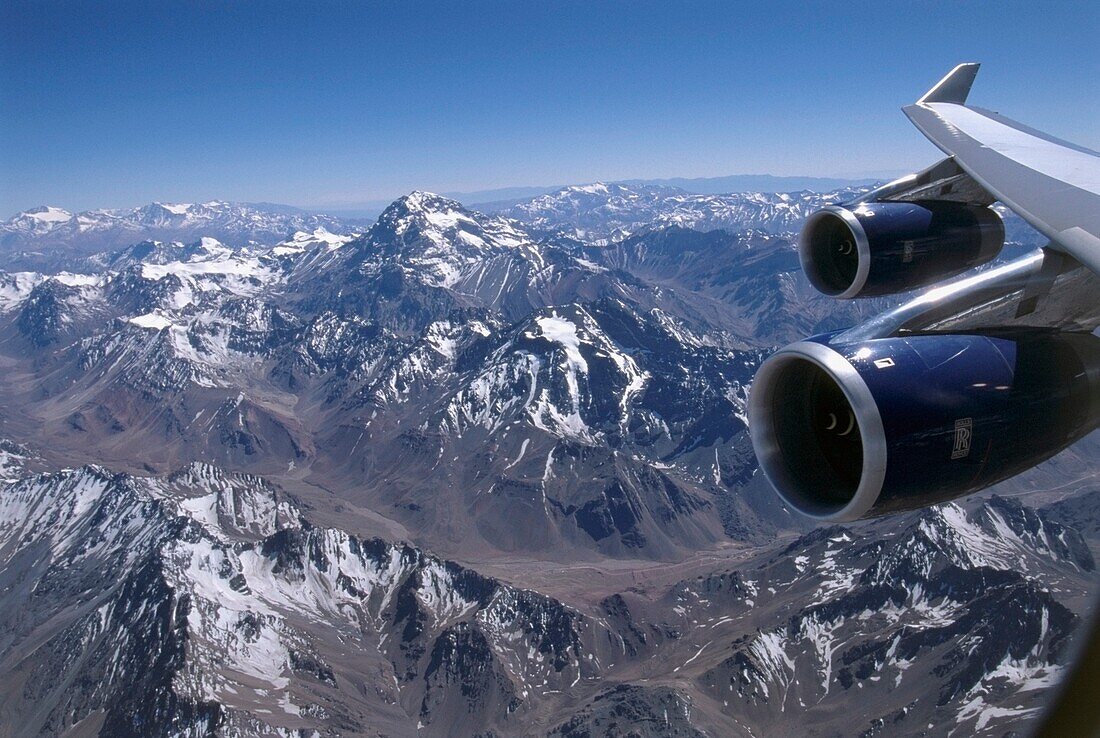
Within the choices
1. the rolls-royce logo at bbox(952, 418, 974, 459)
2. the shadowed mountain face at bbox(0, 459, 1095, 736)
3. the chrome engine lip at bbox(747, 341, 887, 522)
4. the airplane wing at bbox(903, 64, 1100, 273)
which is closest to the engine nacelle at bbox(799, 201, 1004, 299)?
the airplane wing at bbox(903, 64, 1100, 273)

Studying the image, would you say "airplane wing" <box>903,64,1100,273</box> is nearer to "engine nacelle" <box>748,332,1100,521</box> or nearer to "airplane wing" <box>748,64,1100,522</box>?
"airplane wing" <box>748,64,1100,522</box>

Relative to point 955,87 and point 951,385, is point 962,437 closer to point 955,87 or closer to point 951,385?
point 951,385

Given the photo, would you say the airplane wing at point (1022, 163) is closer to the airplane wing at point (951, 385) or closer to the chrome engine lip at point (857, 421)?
the airplane wing at point (951, 385)

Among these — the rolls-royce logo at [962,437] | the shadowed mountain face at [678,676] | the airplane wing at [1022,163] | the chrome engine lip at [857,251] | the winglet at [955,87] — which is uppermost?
the winglet at [955,87]

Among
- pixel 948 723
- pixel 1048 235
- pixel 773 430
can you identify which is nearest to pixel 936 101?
pixel 1048 235

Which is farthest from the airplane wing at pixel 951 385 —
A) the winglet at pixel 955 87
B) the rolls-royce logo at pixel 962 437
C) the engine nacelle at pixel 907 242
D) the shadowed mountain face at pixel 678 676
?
the shadowed mountain face at pixel 678 676

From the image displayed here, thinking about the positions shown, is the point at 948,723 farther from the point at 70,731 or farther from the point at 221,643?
the point at 70,731
